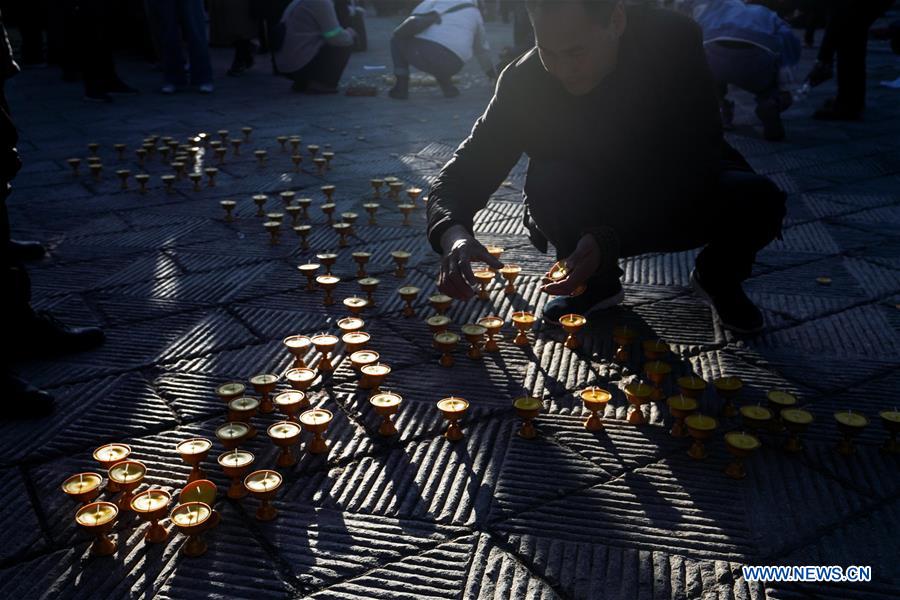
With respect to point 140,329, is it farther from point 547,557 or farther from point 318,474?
point 547,557

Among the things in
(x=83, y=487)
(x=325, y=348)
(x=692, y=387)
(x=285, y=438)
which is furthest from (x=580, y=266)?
(x=83, y=487)

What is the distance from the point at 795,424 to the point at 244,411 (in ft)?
5.99

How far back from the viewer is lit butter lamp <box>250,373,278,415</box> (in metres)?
2.80

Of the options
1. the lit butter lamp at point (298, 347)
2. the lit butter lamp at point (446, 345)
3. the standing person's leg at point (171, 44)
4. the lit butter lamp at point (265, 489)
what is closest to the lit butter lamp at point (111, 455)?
the lit butter lamp at point (265, 489)

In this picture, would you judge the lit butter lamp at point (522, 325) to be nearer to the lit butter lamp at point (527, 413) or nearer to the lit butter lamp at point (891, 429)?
the lit butter lamp at point (527, 413)

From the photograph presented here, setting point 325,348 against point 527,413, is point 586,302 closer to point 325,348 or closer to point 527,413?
point 527,413

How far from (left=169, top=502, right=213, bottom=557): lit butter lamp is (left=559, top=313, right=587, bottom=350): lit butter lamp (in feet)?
5.59

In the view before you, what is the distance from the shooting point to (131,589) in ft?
6.46

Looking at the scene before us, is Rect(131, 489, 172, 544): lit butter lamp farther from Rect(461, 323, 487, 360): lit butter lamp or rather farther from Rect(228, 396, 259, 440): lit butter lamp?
Rect(461, 323, 487, 360): lit butter lamp

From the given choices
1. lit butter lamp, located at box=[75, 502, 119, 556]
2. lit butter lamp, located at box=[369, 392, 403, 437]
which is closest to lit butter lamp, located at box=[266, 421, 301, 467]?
lit butter lamp, located at box=[369, 392, 403, 437]

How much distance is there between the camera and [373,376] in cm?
292

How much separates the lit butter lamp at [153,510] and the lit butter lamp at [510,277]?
2040 mm

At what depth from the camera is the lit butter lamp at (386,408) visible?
8.64 ft

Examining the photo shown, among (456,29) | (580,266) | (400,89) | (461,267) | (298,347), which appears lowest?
(400,89)
